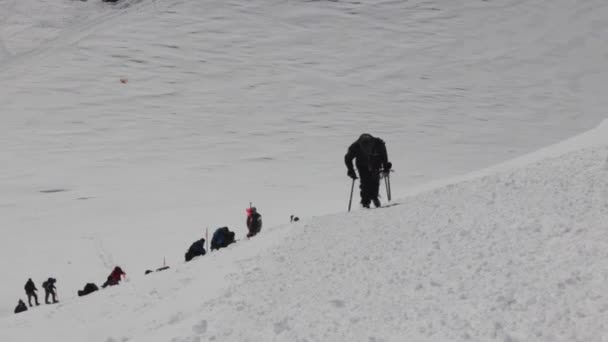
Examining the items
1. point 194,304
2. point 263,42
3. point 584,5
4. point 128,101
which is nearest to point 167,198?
point 128,101

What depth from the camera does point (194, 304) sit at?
633 cm

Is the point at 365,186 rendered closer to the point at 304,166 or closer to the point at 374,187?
the point at 374,187

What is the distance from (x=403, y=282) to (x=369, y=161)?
5.06 meters

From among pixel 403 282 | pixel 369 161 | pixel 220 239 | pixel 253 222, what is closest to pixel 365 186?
pixel 369 161

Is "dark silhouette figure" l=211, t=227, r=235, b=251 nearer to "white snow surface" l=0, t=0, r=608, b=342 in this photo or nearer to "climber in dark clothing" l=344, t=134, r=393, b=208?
"white snow surface" l=0, t=0, r=608, b=342

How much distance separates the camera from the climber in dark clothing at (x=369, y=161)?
1051cm

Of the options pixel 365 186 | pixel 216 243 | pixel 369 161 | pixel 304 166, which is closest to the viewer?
pixel 369 161

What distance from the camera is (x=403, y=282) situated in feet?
18.3

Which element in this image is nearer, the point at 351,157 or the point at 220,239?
the point at 351,157

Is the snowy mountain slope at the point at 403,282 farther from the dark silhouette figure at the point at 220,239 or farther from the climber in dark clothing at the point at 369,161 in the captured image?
the dark silhouette figure at the point at 220,239

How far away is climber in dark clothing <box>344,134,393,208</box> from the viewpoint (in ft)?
34.5

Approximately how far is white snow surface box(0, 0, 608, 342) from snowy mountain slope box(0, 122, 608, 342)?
29 millimetres

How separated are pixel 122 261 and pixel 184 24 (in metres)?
53.5

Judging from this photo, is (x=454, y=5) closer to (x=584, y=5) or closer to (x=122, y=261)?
(x=584, y=5)
